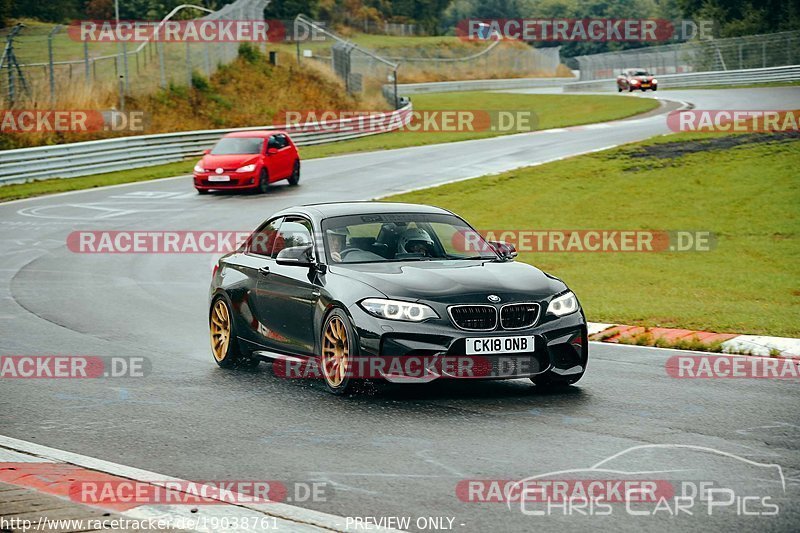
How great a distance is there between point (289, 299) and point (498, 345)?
2.15m

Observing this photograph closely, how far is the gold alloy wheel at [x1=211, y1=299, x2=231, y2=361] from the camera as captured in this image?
1130 cm

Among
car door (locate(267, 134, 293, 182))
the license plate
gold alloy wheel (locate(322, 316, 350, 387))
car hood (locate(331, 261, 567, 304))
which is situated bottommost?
car door (locate(267, 134, 293, 182))

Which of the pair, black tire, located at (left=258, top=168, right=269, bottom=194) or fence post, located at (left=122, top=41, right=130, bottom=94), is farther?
fence post, located at (left=122, top=41, right=130, bottom=94)

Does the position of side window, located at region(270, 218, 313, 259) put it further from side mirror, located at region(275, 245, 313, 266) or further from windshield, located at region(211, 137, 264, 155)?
windshield, located at region(211, 137, 264, 155)

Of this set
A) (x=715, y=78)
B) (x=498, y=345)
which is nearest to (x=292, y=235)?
(x=498, y=345)

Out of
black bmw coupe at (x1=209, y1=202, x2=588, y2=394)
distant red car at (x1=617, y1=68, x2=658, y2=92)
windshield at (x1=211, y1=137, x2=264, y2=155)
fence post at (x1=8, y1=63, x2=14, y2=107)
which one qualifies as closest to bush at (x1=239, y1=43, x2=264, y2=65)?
fence post at (x1=8, y1=63, x2=14, y2=107)

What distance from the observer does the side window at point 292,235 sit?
10.4m

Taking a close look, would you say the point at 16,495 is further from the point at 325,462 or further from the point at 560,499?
the point at 560,499

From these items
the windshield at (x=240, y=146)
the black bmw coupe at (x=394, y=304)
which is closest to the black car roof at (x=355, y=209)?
the black bmw coupe at (x=394, y=304)

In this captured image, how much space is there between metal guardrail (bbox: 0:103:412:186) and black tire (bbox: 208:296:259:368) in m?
22.7

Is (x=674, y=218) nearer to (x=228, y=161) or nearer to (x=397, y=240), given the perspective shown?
(x=228, y=161)

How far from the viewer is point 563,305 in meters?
9.27

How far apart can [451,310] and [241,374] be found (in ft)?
8.99

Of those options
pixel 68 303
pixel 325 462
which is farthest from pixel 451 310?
pixel 68 303
